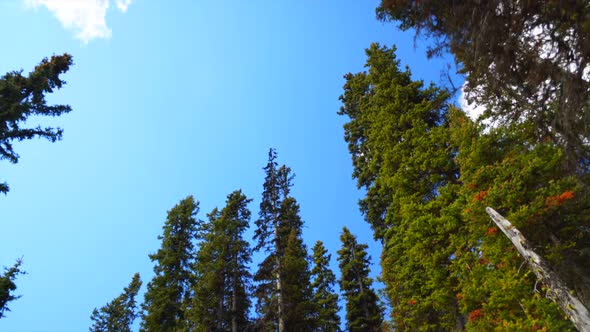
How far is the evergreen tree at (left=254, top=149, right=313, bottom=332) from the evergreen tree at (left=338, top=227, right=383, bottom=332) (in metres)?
5.04

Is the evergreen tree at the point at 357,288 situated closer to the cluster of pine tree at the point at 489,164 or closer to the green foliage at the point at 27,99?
the cluster of pine tree at the point at 489,164

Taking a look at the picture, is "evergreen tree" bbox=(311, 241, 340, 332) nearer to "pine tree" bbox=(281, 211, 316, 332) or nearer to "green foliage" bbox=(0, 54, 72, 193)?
"pine tree" bbox=(281, 211, 316, 332)

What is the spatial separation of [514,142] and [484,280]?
5085 mm

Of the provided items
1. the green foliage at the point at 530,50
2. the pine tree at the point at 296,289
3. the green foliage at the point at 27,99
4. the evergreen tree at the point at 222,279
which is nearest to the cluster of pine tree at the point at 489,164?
the green foliage at the point at 530,50

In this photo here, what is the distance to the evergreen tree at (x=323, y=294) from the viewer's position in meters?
22.9

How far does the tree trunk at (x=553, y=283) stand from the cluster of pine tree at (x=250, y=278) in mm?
14478

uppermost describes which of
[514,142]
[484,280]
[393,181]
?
[393,181]

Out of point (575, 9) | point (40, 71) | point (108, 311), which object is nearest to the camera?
point (575, 9)

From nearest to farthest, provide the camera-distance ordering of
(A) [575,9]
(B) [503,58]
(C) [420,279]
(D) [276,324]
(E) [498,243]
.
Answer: (A) [575,9]
(B) [503,58]
(E) [498,243]
(C) [420,279]
(D) [276,324]

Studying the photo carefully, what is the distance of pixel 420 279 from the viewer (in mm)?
12961

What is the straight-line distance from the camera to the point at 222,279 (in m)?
23.6

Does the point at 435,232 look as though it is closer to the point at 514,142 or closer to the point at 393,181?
the point at 393,181

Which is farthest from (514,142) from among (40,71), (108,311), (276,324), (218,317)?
(108,311)

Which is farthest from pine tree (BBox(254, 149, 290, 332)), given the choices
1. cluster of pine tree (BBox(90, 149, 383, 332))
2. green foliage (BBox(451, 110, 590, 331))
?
green foliage (BBox(451, 110, 590, 331))
